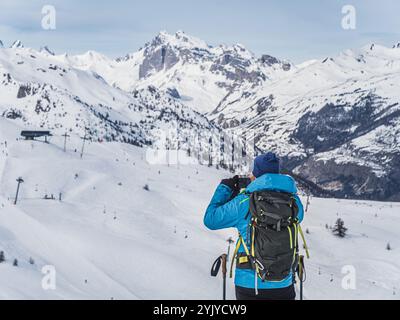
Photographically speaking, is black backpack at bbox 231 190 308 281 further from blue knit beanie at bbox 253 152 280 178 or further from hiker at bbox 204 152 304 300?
blue knit beanie at bbox 253 152 280 178

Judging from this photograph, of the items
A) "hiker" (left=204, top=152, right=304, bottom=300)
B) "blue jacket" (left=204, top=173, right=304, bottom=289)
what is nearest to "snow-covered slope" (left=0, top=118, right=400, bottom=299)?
"blue jacket" (left=204, top=173, right=304, bottom=289)

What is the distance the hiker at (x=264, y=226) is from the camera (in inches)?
277

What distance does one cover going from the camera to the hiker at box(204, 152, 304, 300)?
277 inches

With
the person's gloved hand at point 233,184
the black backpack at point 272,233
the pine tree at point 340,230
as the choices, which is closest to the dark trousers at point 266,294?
the black backpack at point 272,233

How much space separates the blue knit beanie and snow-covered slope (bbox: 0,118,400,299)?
6238 millimetres

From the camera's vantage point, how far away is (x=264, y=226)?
7059 millimetres

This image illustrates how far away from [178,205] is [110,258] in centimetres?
1316

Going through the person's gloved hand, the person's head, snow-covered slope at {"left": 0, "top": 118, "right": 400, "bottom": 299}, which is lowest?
snow-covered slope at {"left": 0, "top": 118, "right": 400, "bottom": 299}

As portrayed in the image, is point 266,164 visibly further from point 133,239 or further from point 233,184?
point 133,239

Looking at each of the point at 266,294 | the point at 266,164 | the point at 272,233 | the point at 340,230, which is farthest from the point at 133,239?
the point at 272,233

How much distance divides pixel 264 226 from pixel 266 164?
938 mm

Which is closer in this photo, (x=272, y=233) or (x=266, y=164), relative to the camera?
(x=272, y=233)
